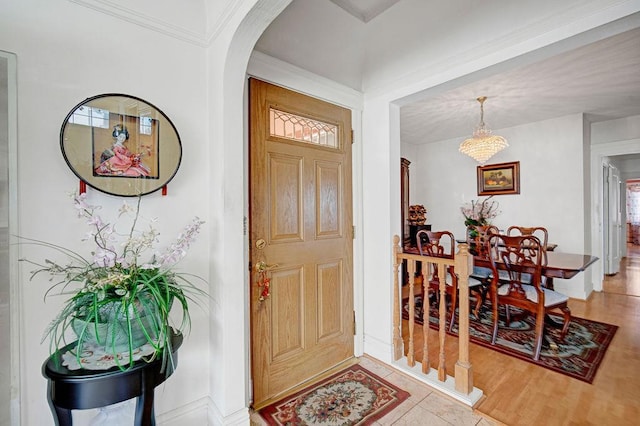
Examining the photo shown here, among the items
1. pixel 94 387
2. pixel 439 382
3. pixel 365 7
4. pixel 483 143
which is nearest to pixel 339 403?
pixel 439 382

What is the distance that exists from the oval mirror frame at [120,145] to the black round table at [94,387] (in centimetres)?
75

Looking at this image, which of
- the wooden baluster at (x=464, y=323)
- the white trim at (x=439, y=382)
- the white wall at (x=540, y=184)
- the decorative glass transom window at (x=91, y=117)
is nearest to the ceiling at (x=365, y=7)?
the decorative glass transom window at (x=91, y=117)

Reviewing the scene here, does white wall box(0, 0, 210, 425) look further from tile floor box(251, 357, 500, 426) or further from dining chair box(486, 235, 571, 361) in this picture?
dining chair box(486, 235, 571, 361)

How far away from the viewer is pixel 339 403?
6.03 feet

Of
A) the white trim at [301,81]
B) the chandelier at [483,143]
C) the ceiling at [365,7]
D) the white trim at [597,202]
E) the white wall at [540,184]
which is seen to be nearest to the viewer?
the white trim at [301,81]

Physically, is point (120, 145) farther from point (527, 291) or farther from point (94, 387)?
point (527, 291)

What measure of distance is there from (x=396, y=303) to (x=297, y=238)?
999 mm

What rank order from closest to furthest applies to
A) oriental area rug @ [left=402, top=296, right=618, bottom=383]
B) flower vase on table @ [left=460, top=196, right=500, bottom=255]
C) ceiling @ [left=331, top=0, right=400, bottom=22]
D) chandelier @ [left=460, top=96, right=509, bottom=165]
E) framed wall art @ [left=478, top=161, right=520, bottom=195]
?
1. ceiling @ [left=331, top=0, right=400, bottom=22]
2. oriental area rug @ [left=402, top=296, right=618, bottom=383]
3. chandelier @ [left=460, top=96, right=509, bottom=165]
4. framed wall art @ [left=478, top=161, right=520, bottom=195]
5. flower vase on table @ [left=460, top=196, right=500, bottom=255]

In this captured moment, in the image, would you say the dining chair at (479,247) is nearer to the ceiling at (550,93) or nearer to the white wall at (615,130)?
the ceiling at (550,93)

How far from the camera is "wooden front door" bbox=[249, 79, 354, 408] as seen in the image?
1.83m

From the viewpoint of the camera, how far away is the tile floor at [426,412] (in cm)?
168

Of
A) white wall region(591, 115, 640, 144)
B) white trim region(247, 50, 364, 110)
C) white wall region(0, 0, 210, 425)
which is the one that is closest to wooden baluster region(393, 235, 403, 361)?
white trim region(247, 50, 364, 110)

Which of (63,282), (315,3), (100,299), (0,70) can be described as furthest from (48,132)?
(315,3)

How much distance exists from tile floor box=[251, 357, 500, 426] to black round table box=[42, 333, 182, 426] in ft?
2.90
